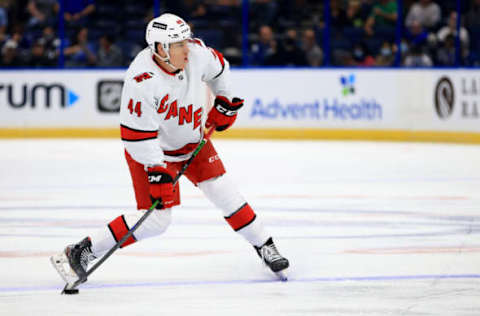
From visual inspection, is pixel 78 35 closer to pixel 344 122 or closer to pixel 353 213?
pixel 344 122

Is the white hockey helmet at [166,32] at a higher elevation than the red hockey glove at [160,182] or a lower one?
higher

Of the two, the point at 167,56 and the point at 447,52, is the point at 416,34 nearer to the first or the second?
the point at 447,52

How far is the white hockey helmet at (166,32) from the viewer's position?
4.12m

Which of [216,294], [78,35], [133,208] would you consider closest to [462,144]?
[78,35]

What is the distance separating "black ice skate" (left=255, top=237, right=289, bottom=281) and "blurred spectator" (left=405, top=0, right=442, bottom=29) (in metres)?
8.65

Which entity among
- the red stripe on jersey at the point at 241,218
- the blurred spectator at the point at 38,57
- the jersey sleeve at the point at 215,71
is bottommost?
the blurred spectator at the point at 38,57

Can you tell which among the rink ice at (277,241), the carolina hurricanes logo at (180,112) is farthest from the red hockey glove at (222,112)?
Answer: the rink ice at (277,241)

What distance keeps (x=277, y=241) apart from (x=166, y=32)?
1776 mm

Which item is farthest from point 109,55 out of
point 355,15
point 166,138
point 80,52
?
point 166,138

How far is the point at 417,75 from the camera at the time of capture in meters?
12.5

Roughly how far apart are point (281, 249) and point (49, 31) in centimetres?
855

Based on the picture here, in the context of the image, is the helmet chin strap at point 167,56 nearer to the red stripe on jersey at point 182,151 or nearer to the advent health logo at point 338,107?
the red stripe on jersey at point 182,151

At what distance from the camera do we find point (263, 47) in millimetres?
12938

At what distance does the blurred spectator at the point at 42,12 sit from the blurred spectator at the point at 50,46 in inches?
5.1
